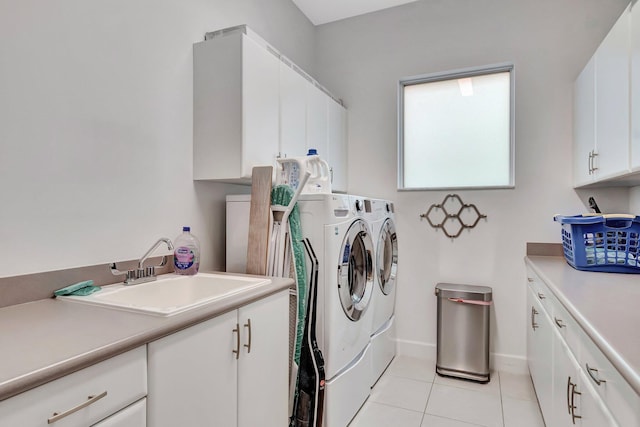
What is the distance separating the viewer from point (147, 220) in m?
1.76

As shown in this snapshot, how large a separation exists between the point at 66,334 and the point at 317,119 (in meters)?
2.14

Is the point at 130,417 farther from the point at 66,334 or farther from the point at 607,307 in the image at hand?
the point at 607,307

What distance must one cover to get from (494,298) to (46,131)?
2991 mm

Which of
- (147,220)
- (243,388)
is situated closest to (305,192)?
(147,220)

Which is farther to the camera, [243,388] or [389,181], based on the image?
[389,181]

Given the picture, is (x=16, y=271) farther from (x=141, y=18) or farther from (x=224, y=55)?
(x=224, y=55)

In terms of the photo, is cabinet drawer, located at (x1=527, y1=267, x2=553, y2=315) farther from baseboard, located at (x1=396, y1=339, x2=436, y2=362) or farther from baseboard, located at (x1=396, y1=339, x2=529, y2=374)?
baseboard, located at (x1=396, y1=339, x2=436, y2=362)

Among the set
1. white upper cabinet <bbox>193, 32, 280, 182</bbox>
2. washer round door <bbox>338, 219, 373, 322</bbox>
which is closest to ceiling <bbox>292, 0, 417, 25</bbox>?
white upper cabinet <bbox>193, 32, 280, 182</bbox>

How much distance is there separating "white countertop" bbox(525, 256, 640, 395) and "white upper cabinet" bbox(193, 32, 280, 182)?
5.05ft


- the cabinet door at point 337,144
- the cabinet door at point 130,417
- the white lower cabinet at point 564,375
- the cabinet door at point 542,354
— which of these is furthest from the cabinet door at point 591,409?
the cabinet door at point 337,144

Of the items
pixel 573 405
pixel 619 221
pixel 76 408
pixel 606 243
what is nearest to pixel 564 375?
pixel 573 405

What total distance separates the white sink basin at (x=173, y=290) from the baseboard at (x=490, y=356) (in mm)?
1926

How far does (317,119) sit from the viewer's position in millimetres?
2729

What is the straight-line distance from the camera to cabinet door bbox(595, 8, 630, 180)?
1.71 metres
